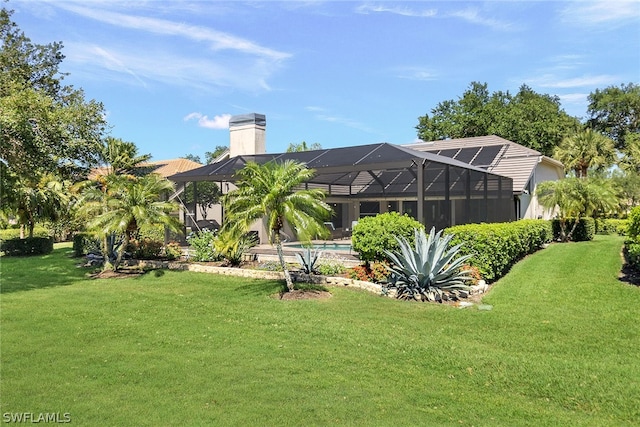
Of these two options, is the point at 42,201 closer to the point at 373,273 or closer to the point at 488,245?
the point at 373,273

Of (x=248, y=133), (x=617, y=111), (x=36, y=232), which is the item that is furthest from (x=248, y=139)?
(x=617, y=111)

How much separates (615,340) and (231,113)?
21.9 metres

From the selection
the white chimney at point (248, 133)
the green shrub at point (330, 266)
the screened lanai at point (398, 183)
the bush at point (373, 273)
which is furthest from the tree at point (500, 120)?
the bush at point (373, 273)

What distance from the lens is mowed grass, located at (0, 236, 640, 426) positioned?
14.6 feet

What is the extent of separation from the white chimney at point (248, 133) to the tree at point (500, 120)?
2069 cm

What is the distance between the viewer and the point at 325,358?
20.0 feet

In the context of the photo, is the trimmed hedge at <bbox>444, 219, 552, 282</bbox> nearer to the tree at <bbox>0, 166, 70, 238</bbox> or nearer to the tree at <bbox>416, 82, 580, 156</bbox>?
the tree at <bbox>0, 166, 70, 238</bbox>

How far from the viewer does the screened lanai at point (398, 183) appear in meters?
14.1

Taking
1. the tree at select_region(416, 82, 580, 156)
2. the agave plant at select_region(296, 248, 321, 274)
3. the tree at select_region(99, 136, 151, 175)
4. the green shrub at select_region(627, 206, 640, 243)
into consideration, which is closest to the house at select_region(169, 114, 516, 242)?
the agave plant at select_region(296, 248, 321, 274)

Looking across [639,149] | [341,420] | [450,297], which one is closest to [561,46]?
[450,297]

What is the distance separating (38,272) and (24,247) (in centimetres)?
676

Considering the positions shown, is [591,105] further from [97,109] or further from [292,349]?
[292,349]

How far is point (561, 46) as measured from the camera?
14047 mm

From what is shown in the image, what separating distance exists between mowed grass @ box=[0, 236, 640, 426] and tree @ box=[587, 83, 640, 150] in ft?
145
